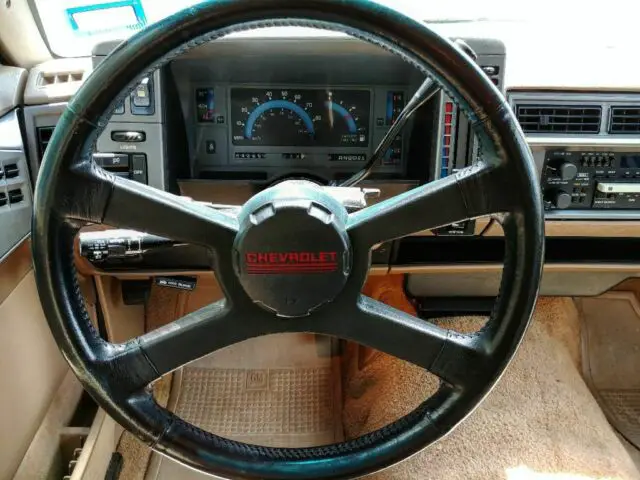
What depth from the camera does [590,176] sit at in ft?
4.65

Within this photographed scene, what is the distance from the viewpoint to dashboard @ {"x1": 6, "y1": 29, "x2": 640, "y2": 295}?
132cm

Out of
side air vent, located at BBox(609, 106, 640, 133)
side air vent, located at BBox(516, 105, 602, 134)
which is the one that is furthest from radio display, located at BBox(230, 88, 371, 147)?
side air vent, located at BBox(609, 106, 640, 133)

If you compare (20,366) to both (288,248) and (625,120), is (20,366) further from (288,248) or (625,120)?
(625,120)

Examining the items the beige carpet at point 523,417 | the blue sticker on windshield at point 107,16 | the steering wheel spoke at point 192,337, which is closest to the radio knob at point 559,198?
the beige carpet at point 523,417

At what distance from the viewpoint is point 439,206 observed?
896 millimetres

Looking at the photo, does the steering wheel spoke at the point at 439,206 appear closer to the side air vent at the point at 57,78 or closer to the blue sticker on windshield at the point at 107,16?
the side air vent at the point at 57,78

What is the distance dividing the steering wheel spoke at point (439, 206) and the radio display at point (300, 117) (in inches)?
20.7

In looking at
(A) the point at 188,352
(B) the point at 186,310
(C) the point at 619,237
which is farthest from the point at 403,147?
(B) the point at 186,310

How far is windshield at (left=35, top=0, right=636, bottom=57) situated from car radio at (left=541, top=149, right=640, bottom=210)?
0.44 m

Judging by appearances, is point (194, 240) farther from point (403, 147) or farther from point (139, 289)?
point (139, 289)

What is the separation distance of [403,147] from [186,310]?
918 millimetres

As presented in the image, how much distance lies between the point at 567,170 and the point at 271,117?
58 cm

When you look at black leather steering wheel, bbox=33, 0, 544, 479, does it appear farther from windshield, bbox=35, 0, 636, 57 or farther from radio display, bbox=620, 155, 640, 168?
windshield, bbox=35, 0, 636, 57

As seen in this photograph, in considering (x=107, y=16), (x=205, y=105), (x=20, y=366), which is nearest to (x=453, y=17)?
(x=205, y=105)
